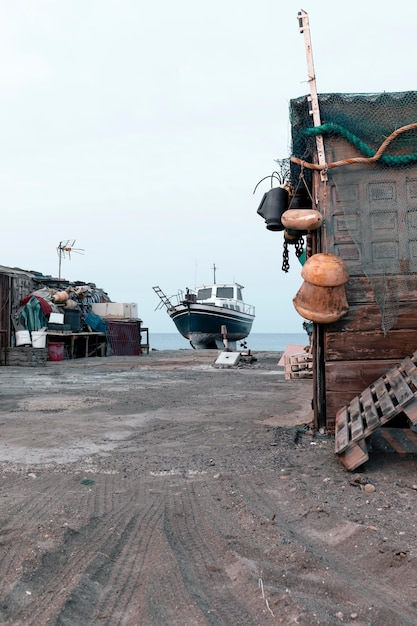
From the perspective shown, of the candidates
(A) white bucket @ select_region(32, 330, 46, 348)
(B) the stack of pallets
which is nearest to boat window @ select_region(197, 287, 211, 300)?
(A) white bucket @ select_region(32, 330, 46, 348)

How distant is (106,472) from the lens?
4895 millimetres

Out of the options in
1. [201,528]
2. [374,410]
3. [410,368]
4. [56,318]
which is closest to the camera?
[201,528]

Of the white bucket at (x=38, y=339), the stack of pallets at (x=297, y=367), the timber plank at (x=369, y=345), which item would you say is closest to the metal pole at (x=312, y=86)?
the timber plank at (x=369, y=345)

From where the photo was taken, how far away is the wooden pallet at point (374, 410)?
183 inches

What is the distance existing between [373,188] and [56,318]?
19.1 m

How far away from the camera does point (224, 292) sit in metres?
40.4

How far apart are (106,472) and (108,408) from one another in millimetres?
4129

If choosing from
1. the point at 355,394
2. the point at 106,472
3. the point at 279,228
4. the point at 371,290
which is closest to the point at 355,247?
the point at 371,290

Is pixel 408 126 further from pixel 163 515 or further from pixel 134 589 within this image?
pixel 134 589

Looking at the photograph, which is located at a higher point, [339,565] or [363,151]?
[363,151]

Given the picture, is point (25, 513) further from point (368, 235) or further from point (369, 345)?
point (368, 235)

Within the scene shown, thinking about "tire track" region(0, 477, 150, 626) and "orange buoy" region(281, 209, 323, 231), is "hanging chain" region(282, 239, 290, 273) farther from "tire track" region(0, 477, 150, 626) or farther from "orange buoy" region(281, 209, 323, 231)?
"tire track" region(0, 477, 150, 626)

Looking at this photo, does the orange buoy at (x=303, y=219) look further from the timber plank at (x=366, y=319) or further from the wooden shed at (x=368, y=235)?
the timber plank at (x=366, y=319)

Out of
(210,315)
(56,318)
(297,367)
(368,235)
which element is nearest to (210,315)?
(210,315)
